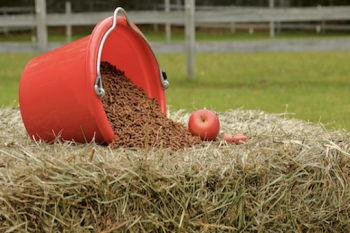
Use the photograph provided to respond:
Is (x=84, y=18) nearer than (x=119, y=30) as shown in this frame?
No

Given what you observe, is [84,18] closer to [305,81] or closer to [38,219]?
[305,81]

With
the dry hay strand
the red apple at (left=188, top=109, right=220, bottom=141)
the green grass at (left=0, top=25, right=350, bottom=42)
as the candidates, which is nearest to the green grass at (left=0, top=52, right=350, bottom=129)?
the red apple at (left=188, top=109, right=220, bottom=141)

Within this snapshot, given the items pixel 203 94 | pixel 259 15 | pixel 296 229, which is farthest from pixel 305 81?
pixel 296 229

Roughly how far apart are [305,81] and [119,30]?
15.8 ft

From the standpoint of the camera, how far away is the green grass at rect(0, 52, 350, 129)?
484cm

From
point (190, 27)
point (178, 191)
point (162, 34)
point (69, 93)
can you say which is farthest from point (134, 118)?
point (162, 34)

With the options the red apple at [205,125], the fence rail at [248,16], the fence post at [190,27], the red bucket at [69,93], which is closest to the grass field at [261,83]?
the fence post at [190,27]

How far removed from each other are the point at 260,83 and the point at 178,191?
5.14m

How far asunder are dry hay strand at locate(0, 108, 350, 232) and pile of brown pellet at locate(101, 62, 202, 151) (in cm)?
25

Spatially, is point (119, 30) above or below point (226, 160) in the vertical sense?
above

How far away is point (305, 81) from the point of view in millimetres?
6758

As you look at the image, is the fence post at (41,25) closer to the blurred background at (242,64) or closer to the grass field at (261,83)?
the blurred background at (242,64)

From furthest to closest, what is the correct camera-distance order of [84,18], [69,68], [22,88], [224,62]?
[224,62] → [84,18] → [22,88] → [69,68]

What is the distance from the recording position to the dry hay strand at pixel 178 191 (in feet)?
5.81
